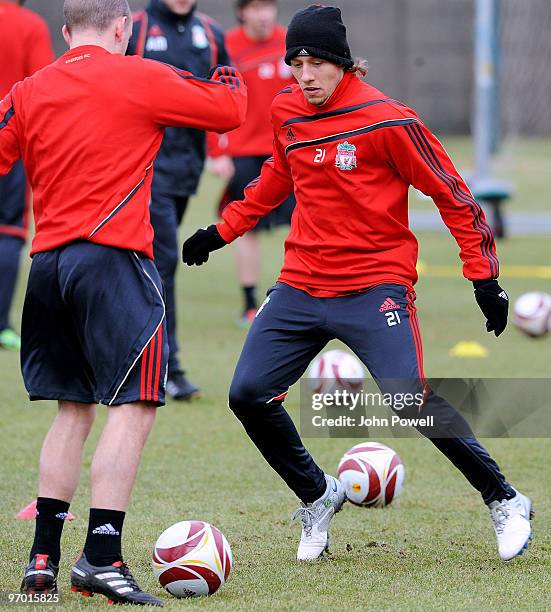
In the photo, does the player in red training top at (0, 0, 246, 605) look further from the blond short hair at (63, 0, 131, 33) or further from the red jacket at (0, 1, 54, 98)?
the red jacket at (0, 1, 54, 98)

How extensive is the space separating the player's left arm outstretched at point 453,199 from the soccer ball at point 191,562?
1.35 metres

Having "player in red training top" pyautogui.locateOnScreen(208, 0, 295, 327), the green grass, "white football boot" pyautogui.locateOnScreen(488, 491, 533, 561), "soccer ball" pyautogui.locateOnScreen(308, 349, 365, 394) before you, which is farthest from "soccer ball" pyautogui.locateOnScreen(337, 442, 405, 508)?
"player in red training top" pyautogui.locateOnScreen(208, 0, 295, 327)

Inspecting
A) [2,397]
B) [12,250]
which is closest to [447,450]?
[2,397]

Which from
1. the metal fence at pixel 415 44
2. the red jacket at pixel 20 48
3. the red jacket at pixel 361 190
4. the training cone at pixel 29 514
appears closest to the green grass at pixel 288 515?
the training cone at pixel 29 514

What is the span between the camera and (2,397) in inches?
316

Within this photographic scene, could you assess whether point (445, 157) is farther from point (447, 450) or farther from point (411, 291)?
point (447, 450)

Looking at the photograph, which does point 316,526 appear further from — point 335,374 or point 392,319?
point 335,374

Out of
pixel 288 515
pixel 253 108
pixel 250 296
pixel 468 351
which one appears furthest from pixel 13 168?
pixel 288 515

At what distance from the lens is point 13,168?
9.46 m

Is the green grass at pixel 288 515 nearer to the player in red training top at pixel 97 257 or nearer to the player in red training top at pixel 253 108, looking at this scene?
the player in red training top at pixel 97 257

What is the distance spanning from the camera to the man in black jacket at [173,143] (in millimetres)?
7844

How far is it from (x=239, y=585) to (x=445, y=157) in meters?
1.78

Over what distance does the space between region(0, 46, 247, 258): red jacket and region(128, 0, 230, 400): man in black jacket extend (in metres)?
3.34

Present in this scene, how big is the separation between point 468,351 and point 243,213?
14.2 ft
